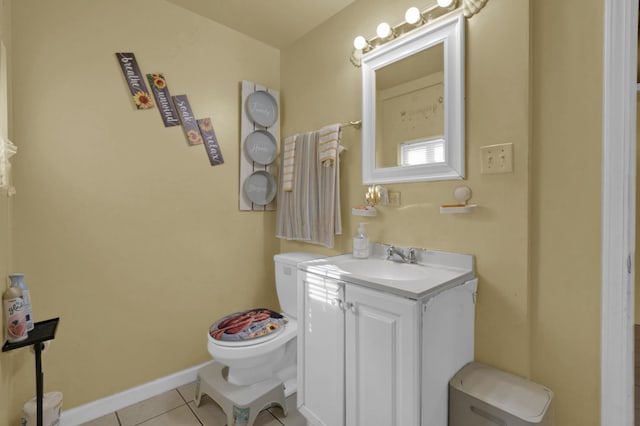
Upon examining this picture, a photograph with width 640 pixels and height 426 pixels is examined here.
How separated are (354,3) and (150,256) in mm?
2059

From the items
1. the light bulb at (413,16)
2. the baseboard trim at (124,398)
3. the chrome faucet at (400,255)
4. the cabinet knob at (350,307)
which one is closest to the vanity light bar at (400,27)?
the light bulb at (413,16)

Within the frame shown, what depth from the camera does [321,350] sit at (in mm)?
1380

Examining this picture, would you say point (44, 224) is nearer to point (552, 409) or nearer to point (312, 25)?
point (312, 25)

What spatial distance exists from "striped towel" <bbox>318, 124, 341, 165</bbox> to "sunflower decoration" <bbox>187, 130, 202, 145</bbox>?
83cm

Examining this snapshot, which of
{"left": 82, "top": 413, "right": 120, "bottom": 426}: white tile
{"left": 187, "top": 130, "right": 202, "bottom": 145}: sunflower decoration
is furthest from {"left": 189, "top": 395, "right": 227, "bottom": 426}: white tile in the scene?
{"left": 187, "top": 130, "right": 202, "bottom": 145}: sunflower decoration

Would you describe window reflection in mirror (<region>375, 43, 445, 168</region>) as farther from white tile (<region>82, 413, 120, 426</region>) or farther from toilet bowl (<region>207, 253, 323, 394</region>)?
white tile (<region>82, 413, 120, 426</region>)

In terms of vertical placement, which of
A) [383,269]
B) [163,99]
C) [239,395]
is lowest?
[239,395]

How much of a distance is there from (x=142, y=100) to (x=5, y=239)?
0.99m

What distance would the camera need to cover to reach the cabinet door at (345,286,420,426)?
3.40ft

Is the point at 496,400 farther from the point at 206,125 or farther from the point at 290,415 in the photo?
the point at 206,125

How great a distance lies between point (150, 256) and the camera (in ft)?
6.02

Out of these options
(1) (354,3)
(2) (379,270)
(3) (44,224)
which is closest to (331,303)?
(2) (379,270)

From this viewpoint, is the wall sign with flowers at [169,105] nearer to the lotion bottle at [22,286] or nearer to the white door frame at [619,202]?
the lotion bottle at [22,286]

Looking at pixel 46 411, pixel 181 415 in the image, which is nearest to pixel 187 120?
pixel 46 411
